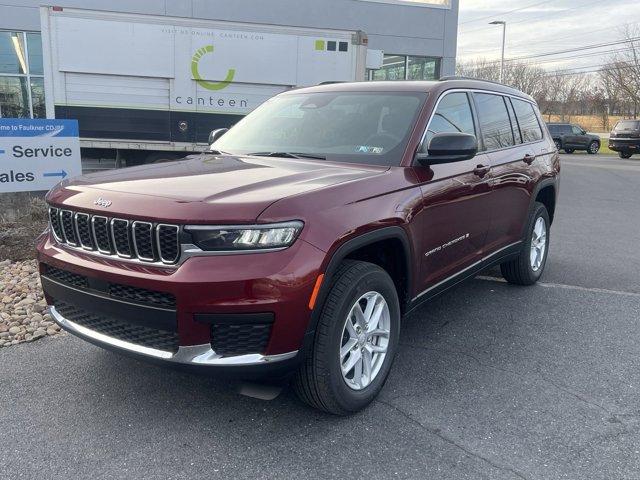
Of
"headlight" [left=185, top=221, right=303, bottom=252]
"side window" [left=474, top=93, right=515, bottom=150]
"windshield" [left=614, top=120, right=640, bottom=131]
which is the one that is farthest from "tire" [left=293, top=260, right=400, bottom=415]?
"windshield" [left=614, top=120, right=640, bottom=131]

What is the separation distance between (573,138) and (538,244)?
3165 centimetres

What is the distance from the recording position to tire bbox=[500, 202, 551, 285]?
212 inches

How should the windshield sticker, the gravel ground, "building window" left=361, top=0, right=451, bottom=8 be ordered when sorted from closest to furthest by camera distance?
the windshield sticker, the gravel ground, "building window" left=361, top=0, right=451, bottom=8

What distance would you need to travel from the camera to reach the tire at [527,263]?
17.7ft

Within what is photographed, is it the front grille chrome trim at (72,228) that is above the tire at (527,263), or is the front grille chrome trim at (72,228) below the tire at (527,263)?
above

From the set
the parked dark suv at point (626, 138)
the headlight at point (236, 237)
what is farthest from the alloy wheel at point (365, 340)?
the parked dark suv at point (626, 138)

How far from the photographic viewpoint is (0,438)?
9.72ft

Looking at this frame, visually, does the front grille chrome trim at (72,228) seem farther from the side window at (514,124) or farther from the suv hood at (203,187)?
the side window at (514,124)

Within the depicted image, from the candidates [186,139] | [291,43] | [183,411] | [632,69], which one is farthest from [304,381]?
[632,69]

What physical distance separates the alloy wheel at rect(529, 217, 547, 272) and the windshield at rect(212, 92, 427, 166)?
2.34 metres

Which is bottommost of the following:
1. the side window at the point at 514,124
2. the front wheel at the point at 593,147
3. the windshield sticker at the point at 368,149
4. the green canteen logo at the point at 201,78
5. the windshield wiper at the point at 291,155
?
the front wheel at the point at 593,147

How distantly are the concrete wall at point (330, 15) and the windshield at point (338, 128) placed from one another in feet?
48.9

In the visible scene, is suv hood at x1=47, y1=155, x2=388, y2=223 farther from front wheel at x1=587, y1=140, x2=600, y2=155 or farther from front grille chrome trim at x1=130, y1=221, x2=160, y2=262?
front wheel at x1=587, y1=140, x2=600, y2=155

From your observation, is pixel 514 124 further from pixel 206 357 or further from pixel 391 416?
pixel 206 357
